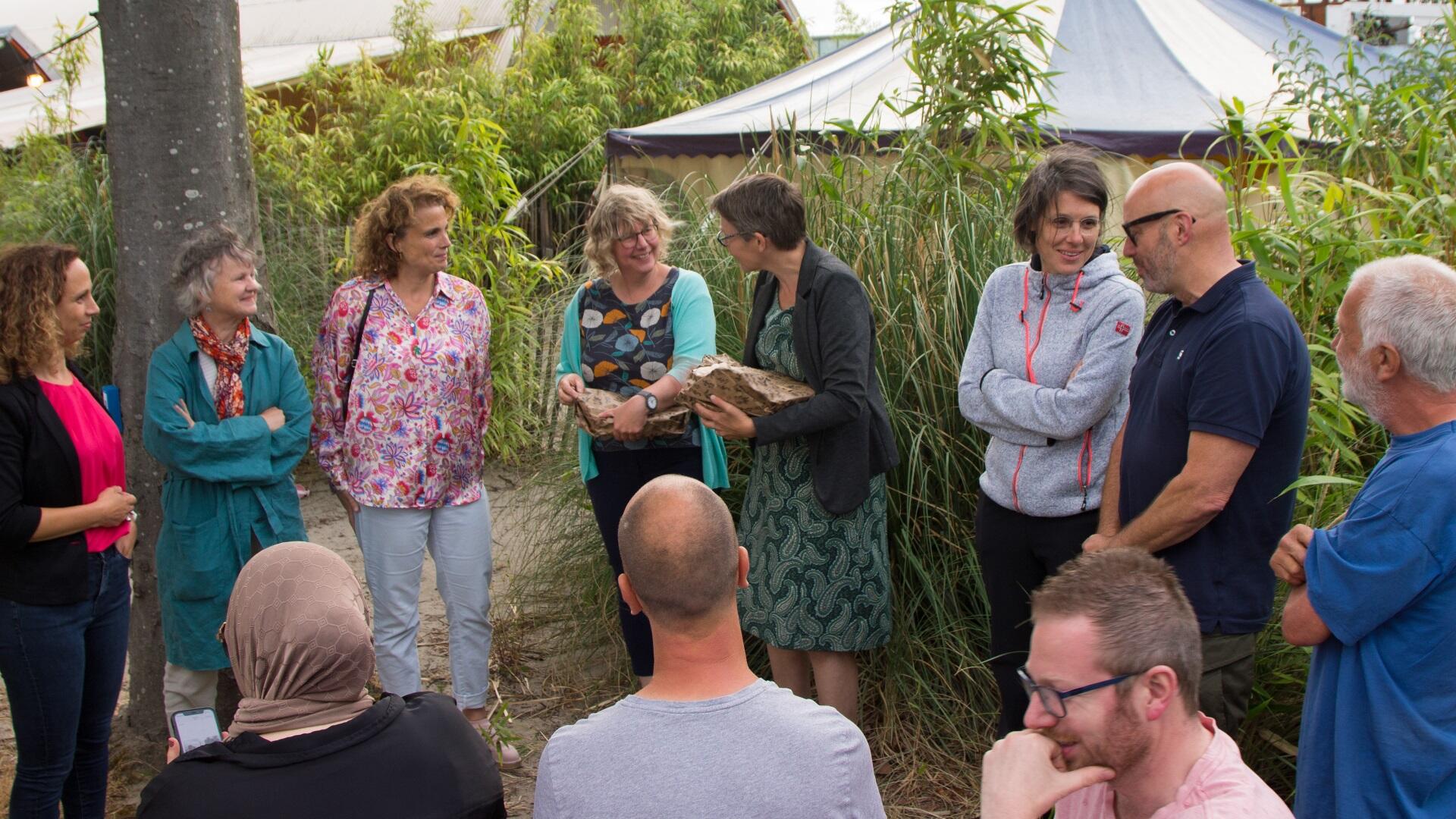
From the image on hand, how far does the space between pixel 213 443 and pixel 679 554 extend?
219 cm

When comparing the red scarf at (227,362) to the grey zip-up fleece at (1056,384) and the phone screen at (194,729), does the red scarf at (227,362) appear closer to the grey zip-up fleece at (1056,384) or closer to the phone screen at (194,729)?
the phone screen at (194,729)

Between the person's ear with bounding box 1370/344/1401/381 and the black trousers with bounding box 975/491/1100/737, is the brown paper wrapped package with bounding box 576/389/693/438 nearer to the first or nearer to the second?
the black trousers with bounding box 975/491/1100/737

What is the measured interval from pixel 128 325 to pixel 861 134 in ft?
9.20

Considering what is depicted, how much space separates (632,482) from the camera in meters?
4.06

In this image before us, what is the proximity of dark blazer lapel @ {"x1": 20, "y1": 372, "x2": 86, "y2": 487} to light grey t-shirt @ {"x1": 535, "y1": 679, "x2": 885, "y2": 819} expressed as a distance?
216 centimetres

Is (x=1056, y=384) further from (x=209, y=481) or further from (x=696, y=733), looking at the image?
(x=209, y=481)

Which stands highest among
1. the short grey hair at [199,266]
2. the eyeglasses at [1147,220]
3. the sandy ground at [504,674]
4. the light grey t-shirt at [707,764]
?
the eyeglasses at [1147,220]

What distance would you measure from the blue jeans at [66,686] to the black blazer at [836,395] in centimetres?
193

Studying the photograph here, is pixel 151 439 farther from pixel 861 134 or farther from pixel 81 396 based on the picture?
pixel 861 134

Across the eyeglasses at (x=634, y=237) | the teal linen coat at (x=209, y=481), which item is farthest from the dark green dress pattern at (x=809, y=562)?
the teal linen coat at (x=209, y=481)

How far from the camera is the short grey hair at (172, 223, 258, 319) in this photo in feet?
11.5

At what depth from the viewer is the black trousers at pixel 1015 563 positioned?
10.5 ft

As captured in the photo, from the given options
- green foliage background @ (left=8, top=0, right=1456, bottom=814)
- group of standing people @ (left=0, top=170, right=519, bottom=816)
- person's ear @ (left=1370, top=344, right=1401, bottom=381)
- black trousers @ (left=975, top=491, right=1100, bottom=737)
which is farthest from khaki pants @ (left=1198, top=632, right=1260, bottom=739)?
group of standing people @ (left=0, top=170, right=519, bottom=816)

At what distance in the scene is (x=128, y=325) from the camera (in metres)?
4.02
